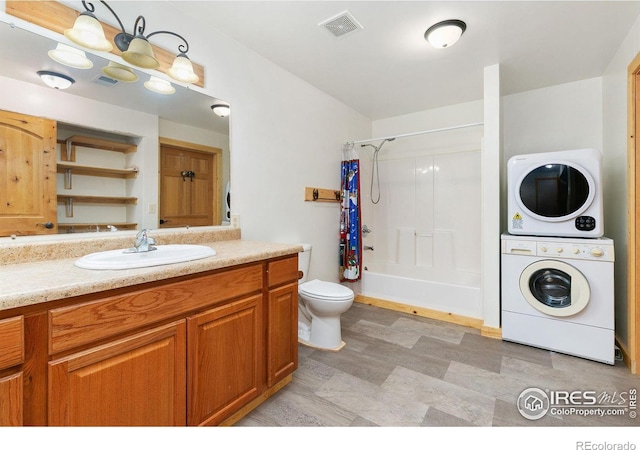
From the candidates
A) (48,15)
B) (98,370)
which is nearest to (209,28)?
(48,15)

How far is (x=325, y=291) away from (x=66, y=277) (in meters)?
1.58

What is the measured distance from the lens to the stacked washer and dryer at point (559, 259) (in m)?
1.99

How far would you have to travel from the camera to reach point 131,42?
1462mm

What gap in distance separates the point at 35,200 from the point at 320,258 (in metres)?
2.20

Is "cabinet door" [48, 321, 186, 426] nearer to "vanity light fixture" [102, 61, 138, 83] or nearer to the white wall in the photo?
"vanity light fixture" [102, 61, 138, 83]

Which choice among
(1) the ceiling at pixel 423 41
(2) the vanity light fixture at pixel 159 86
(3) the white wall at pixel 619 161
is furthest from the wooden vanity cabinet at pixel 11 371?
(3) the white wall at pixel 619 161

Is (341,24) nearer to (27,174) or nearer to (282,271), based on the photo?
(282,271)

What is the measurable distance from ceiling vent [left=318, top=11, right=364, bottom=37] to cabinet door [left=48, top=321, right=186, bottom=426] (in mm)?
1968

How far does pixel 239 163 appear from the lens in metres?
2.07

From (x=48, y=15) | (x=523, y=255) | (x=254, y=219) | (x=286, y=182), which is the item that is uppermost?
(x=48, y=15)

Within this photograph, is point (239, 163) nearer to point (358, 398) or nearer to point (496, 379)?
point (358, 398)

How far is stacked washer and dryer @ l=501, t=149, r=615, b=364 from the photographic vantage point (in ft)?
6.52

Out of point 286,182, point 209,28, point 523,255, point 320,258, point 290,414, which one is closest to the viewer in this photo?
point 290,414

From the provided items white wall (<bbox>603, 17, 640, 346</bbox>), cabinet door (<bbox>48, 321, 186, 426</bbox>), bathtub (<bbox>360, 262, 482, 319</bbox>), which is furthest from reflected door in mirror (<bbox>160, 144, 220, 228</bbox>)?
white wall (<bbox>603, 17, 640, 346</bbox>)
